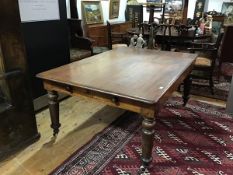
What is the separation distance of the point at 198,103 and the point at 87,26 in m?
2.62

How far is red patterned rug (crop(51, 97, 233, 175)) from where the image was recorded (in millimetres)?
1820

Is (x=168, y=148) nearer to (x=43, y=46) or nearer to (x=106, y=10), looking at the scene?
(x=43, y=46)

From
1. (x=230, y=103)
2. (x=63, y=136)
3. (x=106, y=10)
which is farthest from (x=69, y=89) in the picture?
(x=106, y=10)

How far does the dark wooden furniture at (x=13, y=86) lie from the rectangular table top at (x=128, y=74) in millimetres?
207

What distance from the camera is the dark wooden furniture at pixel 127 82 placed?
153 cm

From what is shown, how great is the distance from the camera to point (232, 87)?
8.86 ft

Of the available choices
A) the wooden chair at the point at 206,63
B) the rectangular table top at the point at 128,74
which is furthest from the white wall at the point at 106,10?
the wooden chair at the point at 206,63

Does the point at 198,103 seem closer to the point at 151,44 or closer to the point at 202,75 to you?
the point at 202,75

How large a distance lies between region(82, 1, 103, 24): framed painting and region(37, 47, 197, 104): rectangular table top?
216 centimetres

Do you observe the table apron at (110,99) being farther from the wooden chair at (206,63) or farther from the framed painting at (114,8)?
the framed painting at (114,8)

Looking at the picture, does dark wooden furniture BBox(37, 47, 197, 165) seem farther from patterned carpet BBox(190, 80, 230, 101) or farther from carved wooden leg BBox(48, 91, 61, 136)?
patterned carpet BBox(190, 80, 230, 101)

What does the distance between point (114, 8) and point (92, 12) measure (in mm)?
924

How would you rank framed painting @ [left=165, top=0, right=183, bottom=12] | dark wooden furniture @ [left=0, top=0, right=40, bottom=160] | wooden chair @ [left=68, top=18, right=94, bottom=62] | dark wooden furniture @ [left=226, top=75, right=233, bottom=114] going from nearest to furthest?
dark wooden furniture @ [left=0, top=0, right=40, bottom=160], dark wooden furniture @ [left=226, top=75, right=233, bottom=114], wooden chair @ [left=68, top=18, right=94, bottom=62], framed painting @ [left=165, top=0, right=183, bottom=12]

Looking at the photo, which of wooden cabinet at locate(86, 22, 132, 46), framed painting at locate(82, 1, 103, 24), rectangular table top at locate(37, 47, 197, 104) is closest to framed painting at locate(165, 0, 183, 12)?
wooden cabinet at locate(86, 22, 132, 46)
